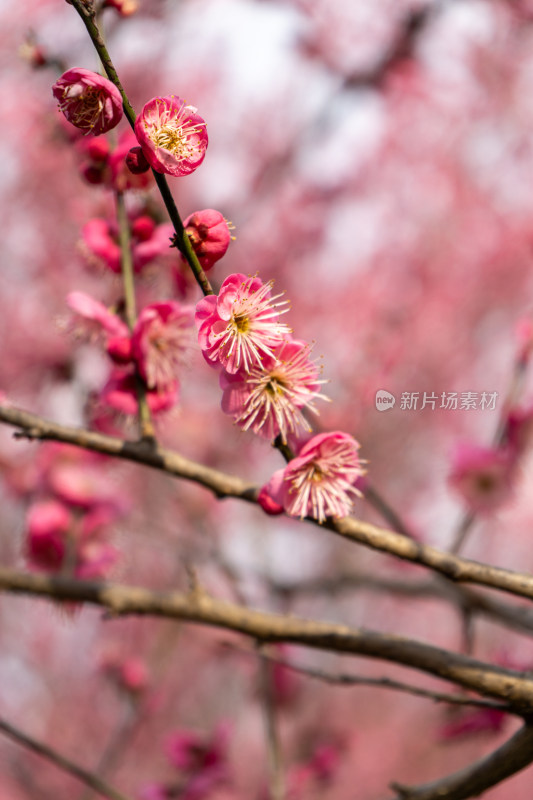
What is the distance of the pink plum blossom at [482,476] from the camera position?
228 cm

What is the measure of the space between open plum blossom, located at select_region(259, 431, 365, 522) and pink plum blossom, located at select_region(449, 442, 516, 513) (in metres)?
1.36

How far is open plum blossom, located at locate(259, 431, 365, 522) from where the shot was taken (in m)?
0.98

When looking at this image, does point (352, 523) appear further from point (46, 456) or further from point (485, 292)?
point (485, 292)

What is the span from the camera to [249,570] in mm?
3521

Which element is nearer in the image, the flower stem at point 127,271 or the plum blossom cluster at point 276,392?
the plum blossom cluster at point 276,392

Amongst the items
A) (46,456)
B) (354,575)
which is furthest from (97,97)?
(354,575)

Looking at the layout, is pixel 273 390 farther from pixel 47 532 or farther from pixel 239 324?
pixel 47 532

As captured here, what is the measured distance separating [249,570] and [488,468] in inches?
63.1

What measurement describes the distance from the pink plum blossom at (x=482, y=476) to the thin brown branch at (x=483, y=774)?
1.24m

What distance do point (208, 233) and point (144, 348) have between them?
35 centimetres

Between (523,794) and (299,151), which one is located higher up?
(299,151)

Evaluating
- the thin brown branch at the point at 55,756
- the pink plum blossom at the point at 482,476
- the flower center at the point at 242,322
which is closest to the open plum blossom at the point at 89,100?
the flower center at the point at 242,322

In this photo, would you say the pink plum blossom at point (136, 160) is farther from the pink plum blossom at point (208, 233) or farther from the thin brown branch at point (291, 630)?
the thin brown branch at point (291, 630)

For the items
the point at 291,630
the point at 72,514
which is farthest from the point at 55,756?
the point at 72,514
